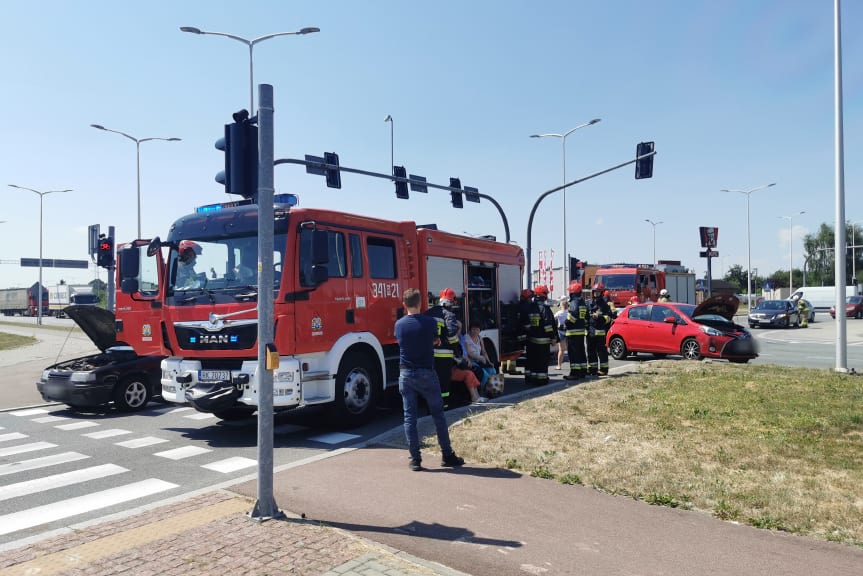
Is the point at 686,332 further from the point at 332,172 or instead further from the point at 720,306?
the point at 332,172

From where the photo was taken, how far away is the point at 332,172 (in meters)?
19.0

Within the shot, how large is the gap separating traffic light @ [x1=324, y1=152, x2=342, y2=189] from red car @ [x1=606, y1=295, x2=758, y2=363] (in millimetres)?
8814

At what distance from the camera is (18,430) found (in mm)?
9555

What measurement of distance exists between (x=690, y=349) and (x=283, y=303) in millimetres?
11664

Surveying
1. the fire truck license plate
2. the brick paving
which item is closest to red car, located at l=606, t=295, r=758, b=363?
the fire truck license plate

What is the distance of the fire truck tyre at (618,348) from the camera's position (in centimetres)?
1811

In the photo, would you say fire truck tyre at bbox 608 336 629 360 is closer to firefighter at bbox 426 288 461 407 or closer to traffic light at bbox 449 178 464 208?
traffic light at bbox 449 178 464 208

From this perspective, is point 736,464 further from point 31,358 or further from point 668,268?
point 668,268

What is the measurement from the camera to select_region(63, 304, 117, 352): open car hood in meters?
11.2

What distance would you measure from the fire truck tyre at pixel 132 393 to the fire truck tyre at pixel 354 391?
409cm

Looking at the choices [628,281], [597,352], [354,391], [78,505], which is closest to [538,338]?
[597,352]

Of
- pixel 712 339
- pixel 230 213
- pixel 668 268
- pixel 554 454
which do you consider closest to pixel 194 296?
pixel 230 213

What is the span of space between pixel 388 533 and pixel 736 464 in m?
3.53

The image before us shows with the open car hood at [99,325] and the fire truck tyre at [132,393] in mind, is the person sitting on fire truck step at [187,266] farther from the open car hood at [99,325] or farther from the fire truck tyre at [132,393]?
the open car hood at [99,325]
